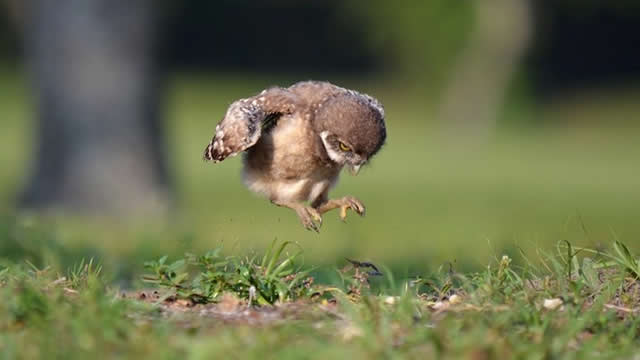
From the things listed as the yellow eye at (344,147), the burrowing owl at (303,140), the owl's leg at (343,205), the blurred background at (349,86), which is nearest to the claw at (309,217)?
the burrowing owl at (303,140)

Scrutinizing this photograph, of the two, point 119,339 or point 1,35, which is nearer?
point 119,339

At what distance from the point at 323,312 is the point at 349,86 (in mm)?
50869

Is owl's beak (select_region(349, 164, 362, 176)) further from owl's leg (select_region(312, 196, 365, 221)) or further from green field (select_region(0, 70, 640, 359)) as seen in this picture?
green field (select_region(0, 70, 640, 359))

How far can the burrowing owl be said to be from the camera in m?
8.32

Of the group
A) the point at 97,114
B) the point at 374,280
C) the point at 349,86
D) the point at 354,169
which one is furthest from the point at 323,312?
the point at 349,86

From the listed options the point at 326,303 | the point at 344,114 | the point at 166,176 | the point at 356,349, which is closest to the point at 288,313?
the point at 326,303

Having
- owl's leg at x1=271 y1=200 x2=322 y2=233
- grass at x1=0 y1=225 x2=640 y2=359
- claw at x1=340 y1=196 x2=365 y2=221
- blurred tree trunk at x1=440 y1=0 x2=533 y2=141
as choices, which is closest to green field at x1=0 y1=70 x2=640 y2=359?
grass at x1=0 y1=225 x2=640 y2=359

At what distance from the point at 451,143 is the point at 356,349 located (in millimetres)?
44476

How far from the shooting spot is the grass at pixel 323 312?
5059 millimetres

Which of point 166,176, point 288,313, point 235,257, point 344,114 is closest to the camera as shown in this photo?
point 288,313

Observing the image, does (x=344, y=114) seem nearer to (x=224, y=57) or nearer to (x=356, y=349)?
(x=356, y=349)

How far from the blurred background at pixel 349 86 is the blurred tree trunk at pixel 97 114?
25 millimetres

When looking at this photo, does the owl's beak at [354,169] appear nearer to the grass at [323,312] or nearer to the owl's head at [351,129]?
the owl's head at [351,129]

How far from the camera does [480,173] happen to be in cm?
3828
